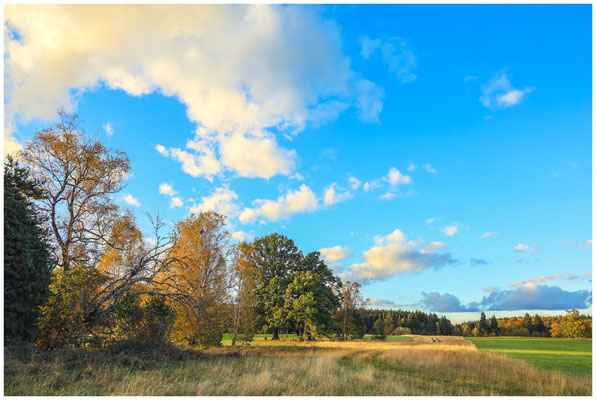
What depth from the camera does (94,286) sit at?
14.5 m

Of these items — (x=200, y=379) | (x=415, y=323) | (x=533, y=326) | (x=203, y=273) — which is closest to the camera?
(x=200, y=379)

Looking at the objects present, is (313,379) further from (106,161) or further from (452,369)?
(106,161)

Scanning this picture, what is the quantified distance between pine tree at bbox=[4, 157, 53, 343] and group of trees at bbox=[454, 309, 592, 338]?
312 ft

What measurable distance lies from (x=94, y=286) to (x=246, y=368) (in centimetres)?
730

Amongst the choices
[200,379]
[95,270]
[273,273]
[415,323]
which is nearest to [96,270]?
[95,270]

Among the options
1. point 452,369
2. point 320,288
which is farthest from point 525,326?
point 452,369

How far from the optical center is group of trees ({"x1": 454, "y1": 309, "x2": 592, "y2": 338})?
74.0 meters

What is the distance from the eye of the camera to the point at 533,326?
88.9 meters

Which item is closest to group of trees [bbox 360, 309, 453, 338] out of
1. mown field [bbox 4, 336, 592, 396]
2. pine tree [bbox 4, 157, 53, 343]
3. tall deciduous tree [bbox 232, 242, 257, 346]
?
tall deciduous tree [bbox 232, 242, 257, 346]

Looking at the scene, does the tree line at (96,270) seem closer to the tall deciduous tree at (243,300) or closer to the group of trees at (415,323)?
the tall deciduous tree at (243,300)

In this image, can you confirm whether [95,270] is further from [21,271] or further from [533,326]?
[533,326]

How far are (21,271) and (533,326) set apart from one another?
108911 mm

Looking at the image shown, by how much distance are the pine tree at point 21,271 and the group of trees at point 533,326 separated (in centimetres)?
9523

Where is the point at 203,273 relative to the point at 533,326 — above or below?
above
